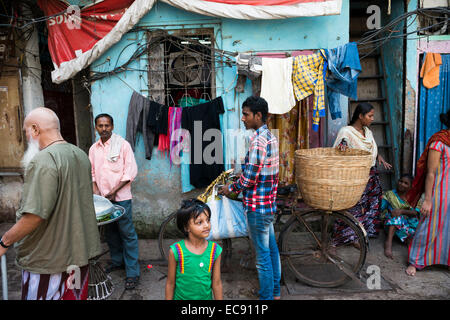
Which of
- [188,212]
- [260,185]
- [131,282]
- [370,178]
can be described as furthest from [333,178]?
[131,282]

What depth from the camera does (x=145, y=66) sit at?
16.1ft

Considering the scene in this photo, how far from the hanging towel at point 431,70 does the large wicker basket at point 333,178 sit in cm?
283

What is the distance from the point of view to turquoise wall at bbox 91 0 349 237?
471 centimetres

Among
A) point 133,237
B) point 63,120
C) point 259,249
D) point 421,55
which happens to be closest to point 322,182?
point 259,249

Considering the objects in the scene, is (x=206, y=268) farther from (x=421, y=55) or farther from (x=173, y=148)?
(x=421, y=55)

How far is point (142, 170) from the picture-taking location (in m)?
5.05

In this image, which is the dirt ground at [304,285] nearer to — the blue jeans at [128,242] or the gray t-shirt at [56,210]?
the blue jeans at [128,242]

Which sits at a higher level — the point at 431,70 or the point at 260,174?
the point at 431,70

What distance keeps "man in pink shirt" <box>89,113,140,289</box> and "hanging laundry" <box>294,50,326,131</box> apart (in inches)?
93.4

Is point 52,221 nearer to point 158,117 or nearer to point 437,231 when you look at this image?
point 158,117

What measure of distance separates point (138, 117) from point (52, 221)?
286 cm

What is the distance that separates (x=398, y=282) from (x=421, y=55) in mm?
3625

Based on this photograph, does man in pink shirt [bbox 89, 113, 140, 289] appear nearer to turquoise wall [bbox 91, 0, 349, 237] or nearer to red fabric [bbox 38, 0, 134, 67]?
turquoise wall [bbox 91, 0, 349, 237]

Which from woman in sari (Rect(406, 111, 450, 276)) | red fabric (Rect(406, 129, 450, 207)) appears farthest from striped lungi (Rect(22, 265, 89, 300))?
red fabric (Rect(406, 129, 450, 207))
